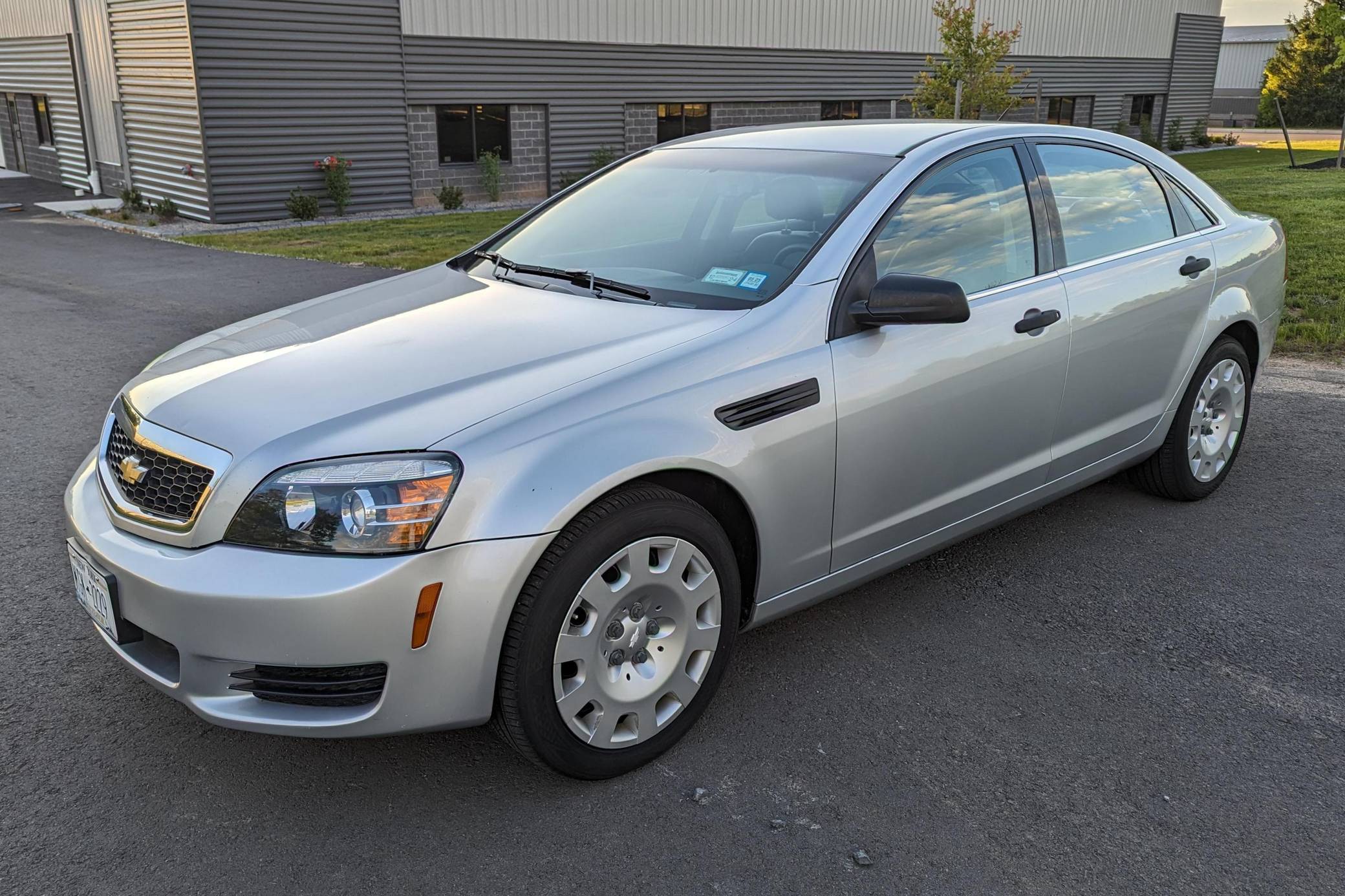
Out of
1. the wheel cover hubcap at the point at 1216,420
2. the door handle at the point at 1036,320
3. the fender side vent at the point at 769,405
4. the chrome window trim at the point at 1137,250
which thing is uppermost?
the chrome window trim at the point at 1137,250

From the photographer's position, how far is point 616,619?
9.44ft

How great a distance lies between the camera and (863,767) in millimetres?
3029

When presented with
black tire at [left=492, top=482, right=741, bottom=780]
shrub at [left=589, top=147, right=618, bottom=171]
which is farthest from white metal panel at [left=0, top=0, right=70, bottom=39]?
black tire at [left=492, top=482, right=741, bottom=780]

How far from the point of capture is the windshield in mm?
3479

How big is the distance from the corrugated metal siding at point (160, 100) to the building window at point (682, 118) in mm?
8839

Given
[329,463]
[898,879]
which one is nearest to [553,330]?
[329,463]

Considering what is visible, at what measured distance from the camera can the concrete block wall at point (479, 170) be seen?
18.4m

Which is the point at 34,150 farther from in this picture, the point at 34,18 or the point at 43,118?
the point at 34,18

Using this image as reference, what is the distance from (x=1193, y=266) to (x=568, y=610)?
128 inches

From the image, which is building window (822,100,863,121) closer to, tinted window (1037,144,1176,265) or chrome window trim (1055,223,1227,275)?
chrome window trim (1055,223,1227,275)

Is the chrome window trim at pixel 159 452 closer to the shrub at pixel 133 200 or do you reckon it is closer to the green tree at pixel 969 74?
the green tree at pixel 969 74

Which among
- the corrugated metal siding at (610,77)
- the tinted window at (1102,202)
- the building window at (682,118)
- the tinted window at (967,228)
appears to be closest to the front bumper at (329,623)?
the tinted window at (967,228)

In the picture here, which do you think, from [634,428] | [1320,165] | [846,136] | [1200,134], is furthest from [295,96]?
[1200,134]

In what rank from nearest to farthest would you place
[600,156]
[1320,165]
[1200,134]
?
1. [600,156]
2. [1320,165]
3. [1200,134]
